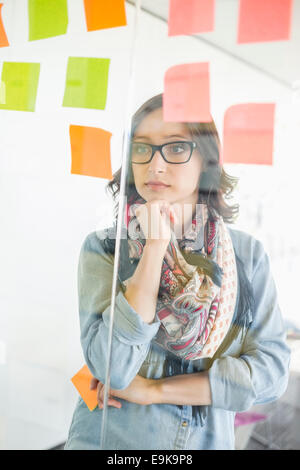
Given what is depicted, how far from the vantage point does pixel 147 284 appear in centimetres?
101

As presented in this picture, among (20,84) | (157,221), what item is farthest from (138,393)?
(20,84)

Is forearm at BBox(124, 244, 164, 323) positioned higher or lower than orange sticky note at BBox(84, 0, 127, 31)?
lower

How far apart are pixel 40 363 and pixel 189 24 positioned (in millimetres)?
1265

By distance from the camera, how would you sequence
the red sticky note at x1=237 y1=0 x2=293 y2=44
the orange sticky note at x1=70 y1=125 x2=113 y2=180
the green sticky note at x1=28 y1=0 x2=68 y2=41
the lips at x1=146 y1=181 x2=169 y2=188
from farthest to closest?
the green sticky note at x1=28 y1=0 x2=68 y2=41
the orange sticky note at x1=70 y1=125 x2=113 y2=180
the lips at x1=146 y1=181 x2=169 y2=188
the red sticky note at x1=237 y1=0 x2=293 y2=44

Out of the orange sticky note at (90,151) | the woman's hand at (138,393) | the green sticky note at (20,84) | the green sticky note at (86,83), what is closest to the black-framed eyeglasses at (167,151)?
the orange sticky note at (90,151)

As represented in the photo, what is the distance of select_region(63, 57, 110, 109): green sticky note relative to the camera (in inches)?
45.3

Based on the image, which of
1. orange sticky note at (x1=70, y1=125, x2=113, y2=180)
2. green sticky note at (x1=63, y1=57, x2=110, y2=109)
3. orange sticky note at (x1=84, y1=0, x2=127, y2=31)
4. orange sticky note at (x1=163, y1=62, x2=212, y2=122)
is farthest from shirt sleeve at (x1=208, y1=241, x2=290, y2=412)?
orange sticky note at (x1=84, y1=0, x2=127, y2=31)

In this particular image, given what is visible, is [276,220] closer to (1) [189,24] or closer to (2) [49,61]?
(1) [189,24]

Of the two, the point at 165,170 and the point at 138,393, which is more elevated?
the point at 165,170

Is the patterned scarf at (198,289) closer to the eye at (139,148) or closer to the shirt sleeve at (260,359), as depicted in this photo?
the shirt sleeve at (260,359)

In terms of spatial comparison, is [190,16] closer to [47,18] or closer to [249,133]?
[249,133]

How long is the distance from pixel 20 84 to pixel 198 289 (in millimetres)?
932

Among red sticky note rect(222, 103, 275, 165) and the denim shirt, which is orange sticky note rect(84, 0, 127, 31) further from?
the denim shirt

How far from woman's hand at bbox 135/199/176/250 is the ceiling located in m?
0.41
